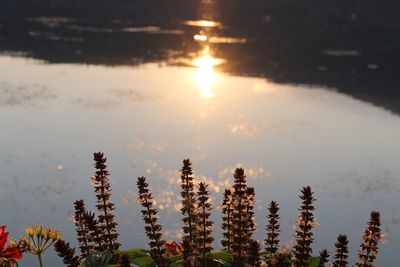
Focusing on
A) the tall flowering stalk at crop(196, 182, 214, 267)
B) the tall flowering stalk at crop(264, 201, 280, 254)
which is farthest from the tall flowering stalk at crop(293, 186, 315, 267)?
the tall flowering stalk at crop(196, 182, 214, 267)

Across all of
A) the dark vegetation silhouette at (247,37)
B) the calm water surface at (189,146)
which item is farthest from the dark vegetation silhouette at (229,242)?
the dark vegetation silhouette at (247,37)

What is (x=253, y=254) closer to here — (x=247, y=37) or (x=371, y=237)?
(x=371, y=237)

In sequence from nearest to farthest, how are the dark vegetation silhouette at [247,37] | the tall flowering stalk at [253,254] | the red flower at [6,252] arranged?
1. the tall flowering stalk at [253,254]
2. the red flower at [6,252]
3. the dark vegetation silhouette at [247,37]

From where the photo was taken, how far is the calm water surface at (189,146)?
1725cm

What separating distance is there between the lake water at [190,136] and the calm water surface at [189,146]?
0.21ft

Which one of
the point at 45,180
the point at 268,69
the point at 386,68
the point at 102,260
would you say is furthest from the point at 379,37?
the point at 102,260

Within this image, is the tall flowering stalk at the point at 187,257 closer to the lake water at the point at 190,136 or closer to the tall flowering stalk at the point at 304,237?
the tall flowering stalk at the point at 304,237

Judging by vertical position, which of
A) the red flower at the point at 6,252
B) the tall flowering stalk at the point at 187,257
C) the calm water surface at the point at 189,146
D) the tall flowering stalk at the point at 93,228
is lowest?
the tall flowering stalk at the point at 187,257

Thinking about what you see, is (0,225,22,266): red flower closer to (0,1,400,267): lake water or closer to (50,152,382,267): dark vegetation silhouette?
(50,152,382,267): dark vegetation silhouette

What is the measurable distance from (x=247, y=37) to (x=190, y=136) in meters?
39.0

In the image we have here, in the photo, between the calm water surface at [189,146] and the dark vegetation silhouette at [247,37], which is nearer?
the calm water surface at [189,146]

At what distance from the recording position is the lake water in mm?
17391

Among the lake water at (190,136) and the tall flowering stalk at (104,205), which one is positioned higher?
the lake water at (190,136)

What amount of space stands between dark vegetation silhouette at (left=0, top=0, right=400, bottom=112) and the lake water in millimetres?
Result: 504
